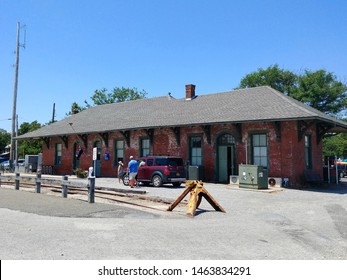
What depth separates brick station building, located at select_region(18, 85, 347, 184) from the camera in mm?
19078

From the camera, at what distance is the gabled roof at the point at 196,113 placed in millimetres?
19219

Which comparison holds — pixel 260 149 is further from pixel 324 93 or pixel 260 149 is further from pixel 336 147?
pixel 336 147

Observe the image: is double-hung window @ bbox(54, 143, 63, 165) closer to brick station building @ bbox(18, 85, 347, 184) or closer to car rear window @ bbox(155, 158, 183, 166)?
brick station building @ bbox(18, 85, 347, 184)

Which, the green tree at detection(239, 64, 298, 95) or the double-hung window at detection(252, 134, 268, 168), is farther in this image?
the green tree at detection(239, 64, 298, 95)

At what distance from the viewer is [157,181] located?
61.0ft

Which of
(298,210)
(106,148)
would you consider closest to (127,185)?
(106,148)

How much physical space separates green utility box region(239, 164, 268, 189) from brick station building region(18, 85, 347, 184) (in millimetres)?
2012

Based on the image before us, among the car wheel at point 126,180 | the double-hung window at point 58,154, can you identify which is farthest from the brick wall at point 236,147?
the car wheel at point 126,180

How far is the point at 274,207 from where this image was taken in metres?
12.4

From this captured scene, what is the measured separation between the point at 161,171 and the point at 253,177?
15.9 feet

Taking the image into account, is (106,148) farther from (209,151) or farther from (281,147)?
(281,147)

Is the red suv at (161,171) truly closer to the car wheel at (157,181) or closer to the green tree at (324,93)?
the car wheel at (157,181)

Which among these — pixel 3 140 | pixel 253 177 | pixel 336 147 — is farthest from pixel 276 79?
pixel 3 140

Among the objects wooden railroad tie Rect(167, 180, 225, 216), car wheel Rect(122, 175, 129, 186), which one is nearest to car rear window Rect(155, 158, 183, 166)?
car wheel Rect(122, 175, 129, 186)
